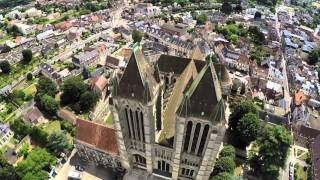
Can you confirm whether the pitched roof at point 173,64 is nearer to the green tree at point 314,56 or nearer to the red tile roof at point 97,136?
the red tile roof at point 97,136

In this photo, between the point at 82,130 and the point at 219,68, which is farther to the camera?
the point at 219,68

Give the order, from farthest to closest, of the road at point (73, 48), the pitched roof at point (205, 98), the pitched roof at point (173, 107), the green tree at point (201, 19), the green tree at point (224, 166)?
the green tree at point (201, 19)
the road at point (73, 48)
the green tree at point (224, 166)
the pitched roof at point (173, 107)
the pitched roof at point (205, 98)

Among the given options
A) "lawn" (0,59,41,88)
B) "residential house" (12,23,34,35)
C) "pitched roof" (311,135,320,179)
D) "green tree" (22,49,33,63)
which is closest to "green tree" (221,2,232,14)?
"lawn" (0,59,41,88)

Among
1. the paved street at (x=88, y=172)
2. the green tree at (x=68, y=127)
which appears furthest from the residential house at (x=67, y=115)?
the paved street at (x=88, y=172)

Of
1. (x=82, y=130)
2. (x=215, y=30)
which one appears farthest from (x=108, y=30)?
(x=82, y=130)

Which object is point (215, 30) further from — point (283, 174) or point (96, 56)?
point (283, 174)

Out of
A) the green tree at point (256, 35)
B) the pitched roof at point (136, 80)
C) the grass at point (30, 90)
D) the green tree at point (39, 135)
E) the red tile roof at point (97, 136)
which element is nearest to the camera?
the pitched roof at point (136, 80)
